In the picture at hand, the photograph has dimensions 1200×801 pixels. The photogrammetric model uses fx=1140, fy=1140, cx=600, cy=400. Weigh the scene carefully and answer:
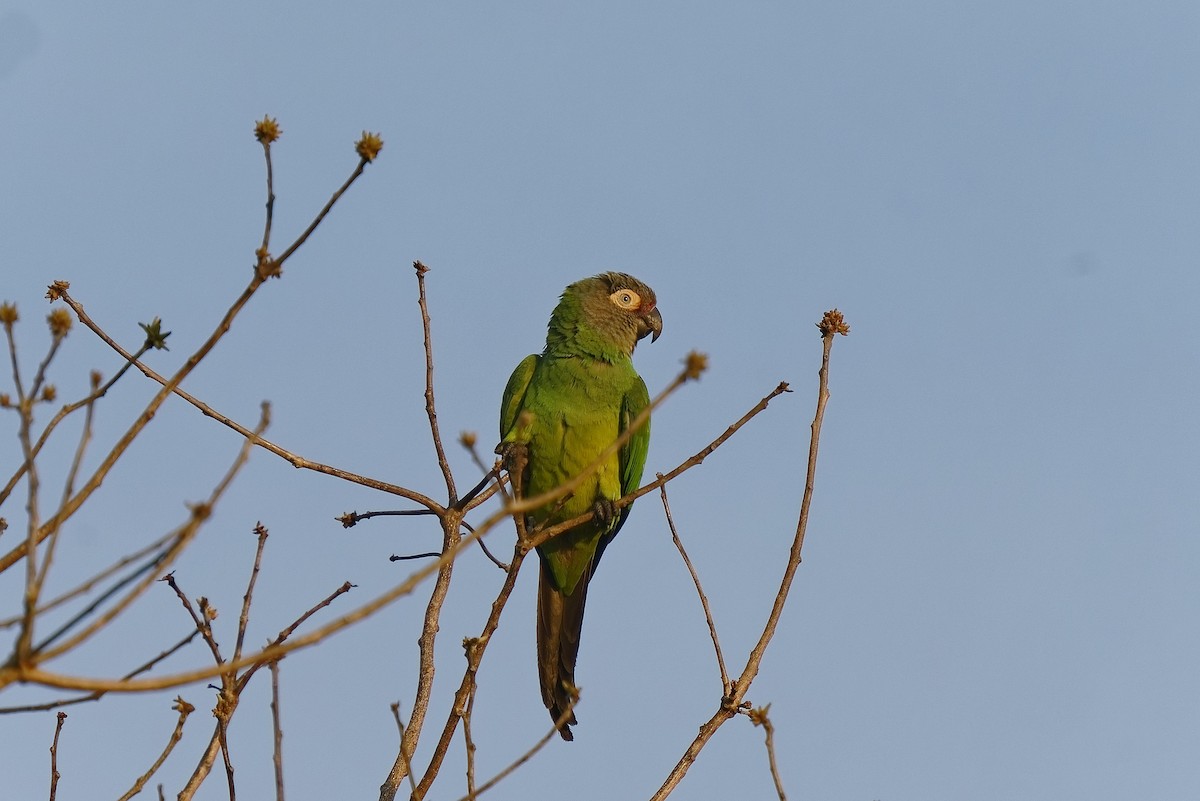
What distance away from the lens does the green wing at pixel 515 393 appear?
6.96 meters

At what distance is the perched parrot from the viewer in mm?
6418

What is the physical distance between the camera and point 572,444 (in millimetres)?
6480

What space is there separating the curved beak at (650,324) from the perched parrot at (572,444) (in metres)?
0.40

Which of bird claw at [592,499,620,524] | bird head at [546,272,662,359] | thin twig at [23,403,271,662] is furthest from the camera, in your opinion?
bird head at [546,272,662,359]

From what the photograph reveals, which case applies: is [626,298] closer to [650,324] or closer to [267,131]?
[650,324]

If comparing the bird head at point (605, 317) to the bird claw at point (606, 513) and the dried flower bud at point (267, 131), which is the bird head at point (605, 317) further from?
the dried flower bud at point (267, 131)

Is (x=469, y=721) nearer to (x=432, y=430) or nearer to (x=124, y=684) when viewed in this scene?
(x=124, y=684)

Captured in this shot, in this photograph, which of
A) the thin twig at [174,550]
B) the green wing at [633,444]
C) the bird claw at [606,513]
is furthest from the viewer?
the green wing at [633,444]

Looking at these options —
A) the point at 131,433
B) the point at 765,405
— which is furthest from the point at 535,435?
the point at 131,433

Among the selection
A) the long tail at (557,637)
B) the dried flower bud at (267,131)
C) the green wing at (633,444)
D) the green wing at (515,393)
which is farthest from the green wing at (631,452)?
the dried flower bud at (267,131)

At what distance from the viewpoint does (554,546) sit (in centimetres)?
671

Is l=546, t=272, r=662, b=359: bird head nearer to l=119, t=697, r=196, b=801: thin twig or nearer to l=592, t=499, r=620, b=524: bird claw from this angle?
l=592, t=499, r=620, b=524: bird claw

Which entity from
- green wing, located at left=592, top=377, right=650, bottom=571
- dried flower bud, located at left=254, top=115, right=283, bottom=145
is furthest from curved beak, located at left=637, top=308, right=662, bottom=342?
dried flower bud, located at left=254, top=115, right=283, bottom=145

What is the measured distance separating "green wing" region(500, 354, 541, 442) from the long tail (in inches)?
35.3
